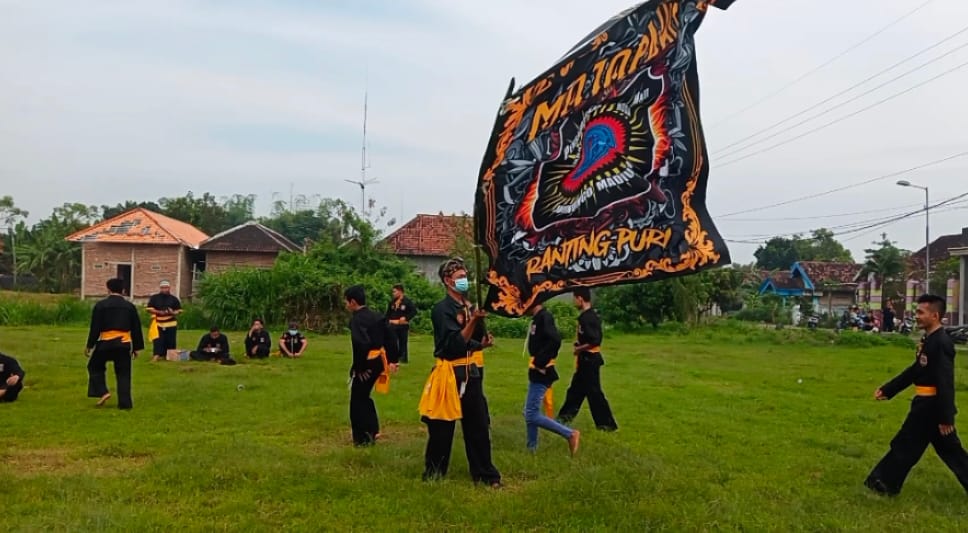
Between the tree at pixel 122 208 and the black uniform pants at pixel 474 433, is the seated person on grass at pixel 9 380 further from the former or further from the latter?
the tree at pixel 122 208

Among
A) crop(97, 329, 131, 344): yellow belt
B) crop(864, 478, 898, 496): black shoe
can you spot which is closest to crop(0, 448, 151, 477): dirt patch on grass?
crop(97, 329, 131, 344): yellow belt

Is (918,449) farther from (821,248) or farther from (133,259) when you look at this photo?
(821,248)

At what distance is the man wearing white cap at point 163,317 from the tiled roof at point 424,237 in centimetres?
2480

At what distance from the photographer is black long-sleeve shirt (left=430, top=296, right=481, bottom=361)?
6.80m

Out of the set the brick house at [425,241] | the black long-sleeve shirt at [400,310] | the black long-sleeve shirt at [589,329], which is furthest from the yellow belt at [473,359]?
the brick house at [425,241]

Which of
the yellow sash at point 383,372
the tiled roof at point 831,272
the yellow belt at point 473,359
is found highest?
the tiled roof at point 831,272

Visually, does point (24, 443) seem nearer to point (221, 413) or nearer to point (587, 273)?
point (221, 413)

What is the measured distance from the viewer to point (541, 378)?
8164 millimetres

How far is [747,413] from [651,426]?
209 centimetres

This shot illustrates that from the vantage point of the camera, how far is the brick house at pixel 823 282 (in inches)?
2194

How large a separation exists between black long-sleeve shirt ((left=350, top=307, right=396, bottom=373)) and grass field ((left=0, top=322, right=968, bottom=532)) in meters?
0.91

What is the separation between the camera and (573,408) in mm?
9758

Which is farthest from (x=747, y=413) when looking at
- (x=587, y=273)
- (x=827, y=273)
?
(x=827, y=273)

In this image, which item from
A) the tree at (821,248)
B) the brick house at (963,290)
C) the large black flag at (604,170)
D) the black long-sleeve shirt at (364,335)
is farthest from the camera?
the tree at (821,248)
